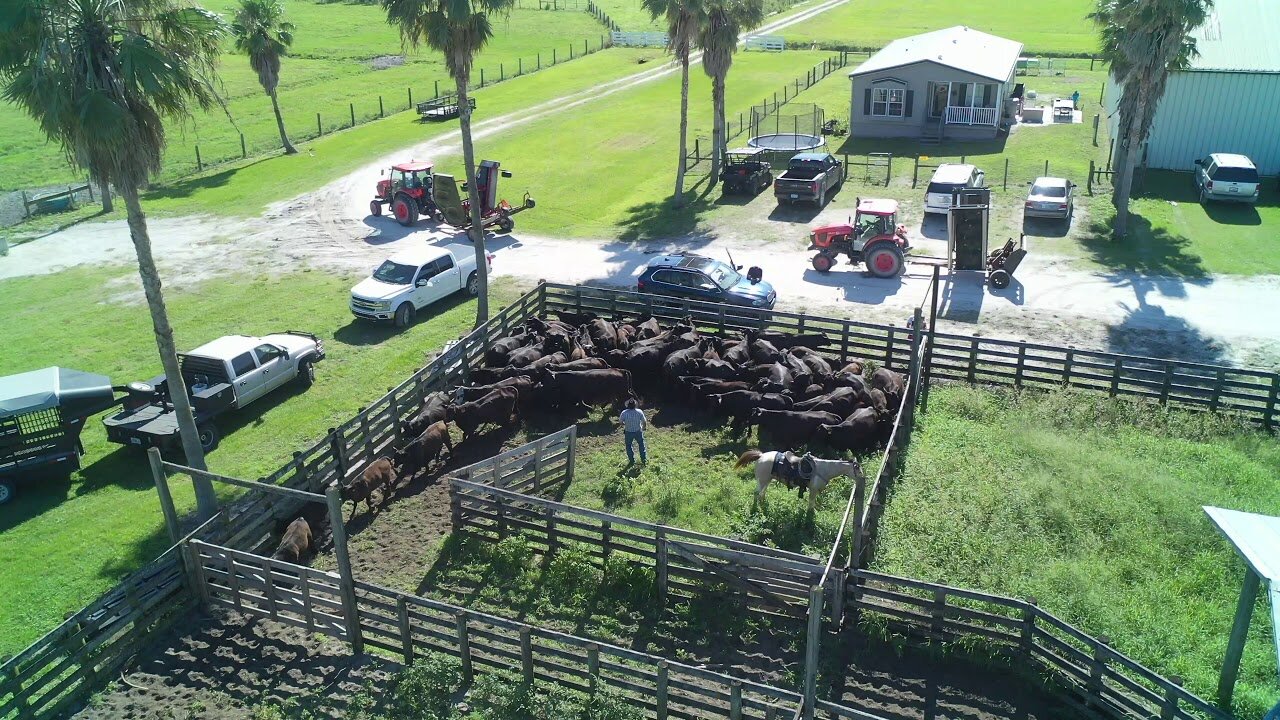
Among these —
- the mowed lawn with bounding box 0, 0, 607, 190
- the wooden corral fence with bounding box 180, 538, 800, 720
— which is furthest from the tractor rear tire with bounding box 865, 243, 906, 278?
the mowed lawn with bounding box 0, 0, 607, 190

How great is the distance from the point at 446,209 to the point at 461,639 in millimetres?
24497

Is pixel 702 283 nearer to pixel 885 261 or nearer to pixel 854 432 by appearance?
pixel 885 261

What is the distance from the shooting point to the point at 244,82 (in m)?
63.7

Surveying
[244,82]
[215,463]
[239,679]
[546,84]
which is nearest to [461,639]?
[239,679]

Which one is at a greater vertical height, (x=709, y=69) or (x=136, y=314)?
(x=709, y=69)

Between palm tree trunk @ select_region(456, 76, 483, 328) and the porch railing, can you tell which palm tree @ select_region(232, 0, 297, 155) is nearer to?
palm tree trunk @ select_region(456, 76, 483, 328)

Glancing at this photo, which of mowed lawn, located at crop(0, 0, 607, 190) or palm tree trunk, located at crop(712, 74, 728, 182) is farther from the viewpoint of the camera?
mowed lawn, located at crop(0, 0, 607, 190)

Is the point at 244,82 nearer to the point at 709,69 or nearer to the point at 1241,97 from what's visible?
the point at 709,69

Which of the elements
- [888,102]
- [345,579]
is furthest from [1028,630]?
[888,102]

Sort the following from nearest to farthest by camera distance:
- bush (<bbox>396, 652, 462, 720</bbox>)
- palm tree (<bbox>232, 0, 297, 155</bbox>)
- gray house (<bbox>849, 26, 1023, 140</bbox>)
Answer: bush (<bbox>396, 652, 462, 720</bbox>) < gray house (<bbox>849, 26, 1023, 140</bbox>) < palm tree (<bbox>232, 0, 297, 155</bbox>)

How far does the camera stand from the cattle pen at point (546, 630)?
11766 mm

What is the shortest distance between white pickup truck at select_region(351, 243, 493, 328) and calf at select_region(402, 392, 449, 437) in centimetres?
690

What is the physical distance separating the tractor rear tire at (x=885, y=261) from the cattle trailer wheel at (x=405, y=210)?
17562 mm

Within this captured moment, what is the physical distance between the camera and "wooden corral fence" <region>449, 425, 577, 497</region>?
1683cm
